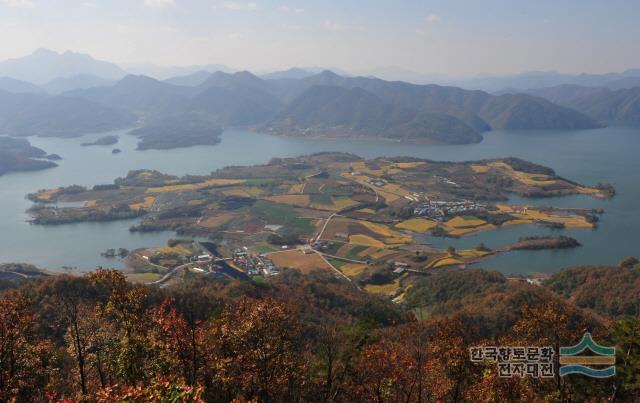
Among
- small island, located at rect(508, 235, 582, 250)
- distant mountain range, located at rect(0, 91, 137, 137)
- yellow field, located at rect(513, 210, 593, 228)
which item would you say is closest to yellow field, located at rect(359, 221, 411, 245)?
small island, located at rect(508, 235, 582, 250)

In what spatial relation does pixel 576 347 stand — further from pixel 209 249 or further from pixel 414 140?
pixel 414 140

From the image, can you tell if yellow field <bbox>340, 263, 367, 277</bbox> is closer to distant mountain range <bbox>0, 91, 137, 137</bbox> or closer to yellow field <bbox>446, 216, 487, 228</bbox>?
yellow field <bbox>446, 216, 487, 228</bbox>

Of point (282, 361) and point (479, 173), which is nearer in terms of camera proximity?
point (282, 361)

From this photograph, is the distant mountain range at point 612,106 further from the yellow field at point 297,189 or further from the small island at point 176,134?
the yellow field at point 297,189

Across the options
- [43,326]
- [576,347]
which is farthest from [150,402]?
[43,326]

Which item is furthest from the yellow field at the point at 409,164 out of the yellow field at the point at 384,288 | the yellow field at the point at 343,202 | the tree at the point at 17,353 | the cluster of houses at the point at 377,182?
the tree at the point at 17,353

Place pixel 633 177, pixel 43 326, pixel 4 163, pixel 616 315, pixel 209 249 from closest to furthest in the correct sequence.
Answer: pixel 43 326 → pixel 616 315 → pixel 209 249 → pixel 633 177 → pixel 4 163

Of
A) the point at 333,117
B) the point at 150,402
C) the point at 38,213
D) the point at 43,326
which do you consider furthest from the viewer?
the point at 333,117
